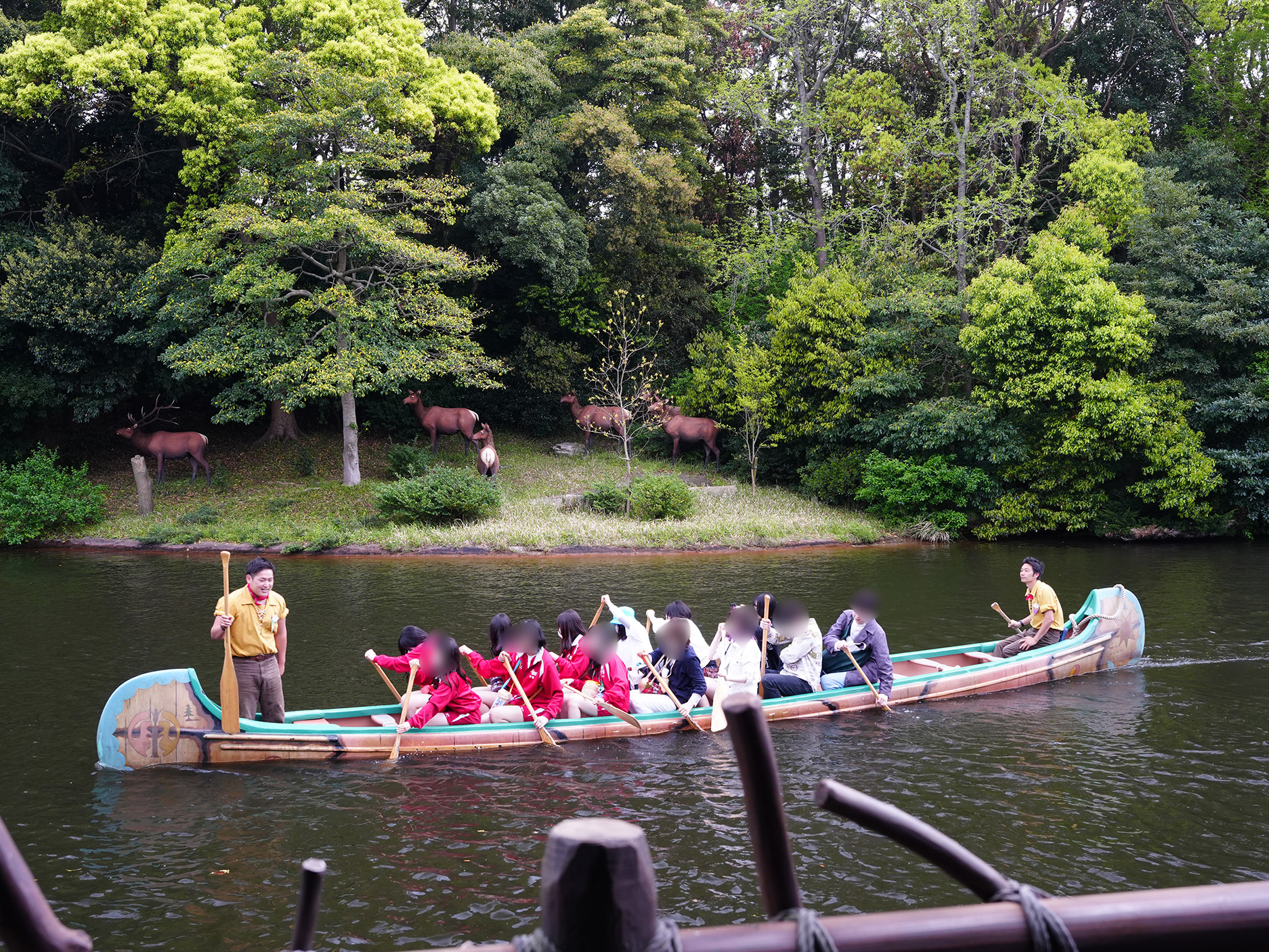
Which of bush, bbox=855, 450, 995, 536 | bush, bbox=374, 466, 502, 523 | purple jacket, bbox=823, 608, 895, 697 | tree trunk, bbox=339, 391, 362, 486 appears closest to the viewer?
purple jacket, bbox=823, 608, 895, 697

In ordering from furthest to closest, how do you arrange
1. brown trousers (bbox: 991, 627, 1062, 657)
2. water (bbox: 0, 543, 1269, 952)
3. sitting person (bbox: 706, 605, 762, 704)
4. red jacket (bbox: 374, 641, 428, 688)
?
brown trousers (bbox: 991, 627, 1062, 657) → sitting person (bbox: 706, 605, 762, 704) → red jacket (bbox: 374, 641, 428, 688) → water (bbox: 0, 543, 1269, 952)

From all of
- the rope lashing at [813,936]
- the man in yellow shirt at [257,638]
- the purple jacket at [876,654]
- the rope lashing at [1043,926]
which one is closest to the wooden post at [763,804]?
the rope lashing at [813,936]

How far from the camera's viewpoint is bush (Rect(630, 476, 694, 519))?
22.2 m

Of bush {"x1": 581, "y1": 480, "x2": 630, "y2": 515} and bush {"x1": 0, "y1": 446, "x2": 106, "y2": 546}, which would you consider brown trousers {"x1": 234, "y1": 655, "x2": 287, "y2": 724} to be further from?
bush {"x1": 0, "y1": 446, "x2": 106, "y2": 546}

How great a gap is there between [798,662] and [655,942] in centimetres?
931

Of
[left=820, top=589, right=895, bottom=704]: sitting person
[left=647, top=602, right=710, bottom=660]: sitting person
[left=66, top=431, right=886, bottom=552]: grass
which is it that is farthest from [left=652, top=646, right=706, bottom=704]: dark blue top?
[left=66, top=431, right=886, bottom=552]: grass

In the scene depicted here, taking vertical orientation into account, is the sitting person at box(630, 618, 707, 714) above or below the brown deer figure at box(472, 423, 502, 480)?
below

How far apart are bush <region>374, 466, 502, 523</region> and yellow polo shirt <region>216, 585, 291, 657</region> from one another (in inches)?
505

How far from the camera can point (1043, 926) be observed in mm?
1474

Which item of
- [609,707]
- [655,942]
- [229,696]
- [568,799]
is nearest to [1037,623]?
[609,707]

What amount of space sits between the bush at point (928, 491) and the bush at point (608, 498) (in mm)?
5931

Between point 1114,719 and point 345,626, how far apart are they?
10065 mm

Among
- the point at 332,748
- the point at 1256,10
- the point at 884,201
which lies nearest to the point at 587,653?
the point at 332,748

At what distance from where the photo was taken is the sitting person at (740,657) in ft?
31.9
